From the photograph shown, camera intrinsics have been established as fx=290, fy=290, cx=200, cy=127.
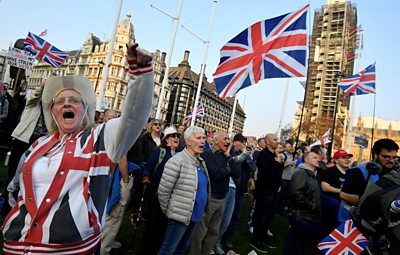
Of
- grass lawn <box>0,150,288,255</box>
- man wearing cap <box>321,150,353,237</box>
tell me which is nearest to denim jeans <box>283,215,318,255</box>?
man wearing cap <box>321,150,353,237</box>

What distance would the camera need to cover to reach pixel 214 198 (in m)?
4.37

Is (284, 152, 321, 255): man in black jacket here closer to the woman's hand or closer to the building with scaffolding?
the woman's hand

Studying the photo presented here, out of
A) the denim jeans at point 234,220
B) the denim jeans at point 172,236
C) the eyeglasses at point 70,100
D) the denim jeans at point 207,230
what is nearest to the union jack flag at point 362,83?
the denim jeans at point 234,220

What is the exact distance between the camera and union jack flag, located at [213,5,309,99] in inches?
246

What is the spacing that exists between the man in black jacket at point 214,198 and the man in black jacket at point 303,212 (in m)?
1.08

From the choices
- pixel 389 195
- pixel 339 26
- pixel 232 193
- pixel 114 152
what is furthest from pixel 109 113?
pixel 339 26

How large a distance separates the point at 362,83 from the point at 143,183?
44.4 ft

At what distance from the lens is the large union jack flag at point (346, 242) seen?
3.68 metres

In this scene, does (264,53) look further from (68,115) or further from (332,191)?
(68,115)

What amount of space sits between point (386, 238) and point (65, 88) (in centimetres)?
281

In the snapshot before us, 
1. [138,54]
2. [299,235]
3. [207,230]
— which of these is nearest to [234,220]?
[207,230]

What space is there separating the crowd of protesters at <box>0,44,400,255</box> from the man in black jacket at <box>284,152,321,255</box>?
0.01 metres

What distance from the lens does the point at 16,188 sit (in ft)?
5.91

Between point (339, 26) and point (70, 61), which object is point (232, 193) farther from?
point (70, 61)
